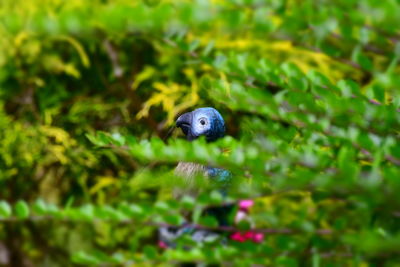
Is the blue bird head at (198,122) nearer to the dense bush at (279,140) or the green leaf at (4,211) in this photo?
the dense bush at (279,140)

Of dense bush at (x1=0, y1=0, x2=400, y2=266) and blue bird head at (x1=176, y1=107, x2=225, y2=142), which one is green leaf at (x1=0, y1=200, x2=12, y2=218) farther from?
blue bird head at (x1=176, y1=107, x2=225, y2=142)

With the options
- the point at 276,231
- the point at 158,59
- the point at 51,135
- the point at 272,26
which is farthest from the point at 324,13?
the point at 158,59

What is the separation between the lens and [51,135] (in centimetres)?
198

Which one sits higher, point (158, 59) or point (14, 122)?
point (158, 59)

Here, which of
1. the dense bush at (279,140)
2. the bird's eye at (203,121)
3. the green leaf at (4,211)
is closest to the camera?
the dense bush at (279,140)

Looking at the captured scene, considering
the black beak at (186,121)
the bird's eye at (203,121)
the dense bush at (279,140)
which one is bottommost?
the dense bush at (279,140)

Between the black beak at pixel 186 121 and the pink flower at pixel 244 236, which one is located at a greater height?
the black beak at pixel 186 121

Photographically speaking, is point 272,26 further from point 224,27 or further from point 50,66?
point 50,66

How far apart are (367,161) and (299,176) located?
1.02 feet

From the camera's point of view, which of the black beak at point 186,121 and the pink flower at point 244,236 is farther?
the black beak at point 186,121

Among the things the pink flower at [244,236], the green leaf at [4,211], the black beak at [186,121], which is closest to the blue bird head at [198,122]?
the black beak at [186,121]

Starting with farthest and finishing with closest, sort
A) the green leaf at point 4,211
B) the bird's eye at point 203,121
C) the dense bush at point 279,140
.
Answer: the bird's eye at point 203,121, the green leaf at point 4,211, the dense bush at point 279,140

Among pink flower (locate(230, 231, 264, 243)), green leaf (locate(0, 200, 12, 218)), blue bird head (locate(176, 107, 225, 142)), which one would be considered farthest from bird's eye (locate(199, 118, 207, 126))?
green leaf (locate(0, 200, 12, 218))

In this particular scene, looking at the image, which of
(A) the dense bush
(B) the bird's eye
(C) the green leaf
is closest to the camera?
(A) the dense bush
